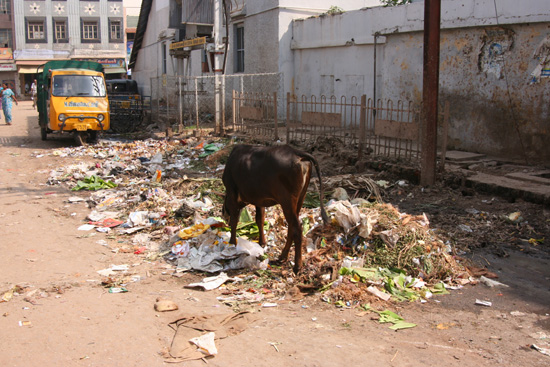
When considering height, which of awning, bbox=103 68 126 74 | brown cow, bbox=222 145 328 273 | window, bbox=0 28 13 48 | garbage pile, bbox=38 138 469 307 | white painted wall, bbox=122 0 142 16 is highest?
white painted wall, bbox=122 0 142 16

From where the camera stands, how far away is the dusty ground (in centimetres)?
400

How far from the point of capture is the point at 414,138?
972 cm

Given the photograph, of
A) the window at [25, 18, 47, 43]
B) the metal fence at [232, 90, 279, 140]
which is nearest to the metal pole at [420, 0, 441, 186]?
the metal fence at [232, 90, 279, 140]

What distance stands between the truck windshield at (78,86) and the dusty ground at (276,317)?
34.0 feet

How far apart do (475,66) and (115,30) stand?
40.0 m

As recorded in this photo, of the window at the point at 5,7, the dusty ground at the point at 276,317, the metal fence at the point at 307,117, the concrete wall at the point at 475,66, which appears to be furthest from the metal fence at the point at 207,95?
the window at the point at 5,7

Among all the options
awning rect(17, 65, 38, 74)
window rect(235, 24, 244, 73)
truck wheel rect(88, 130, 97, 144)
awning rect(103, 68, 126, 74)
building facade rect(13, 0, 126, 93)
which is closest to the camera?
truck wheel rect(88, 130, 97, 144)

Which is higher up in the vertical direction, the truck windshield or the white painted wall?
the white painted wall

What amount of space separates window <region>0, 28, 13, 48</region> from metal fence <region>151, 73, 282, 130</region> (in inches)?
1139

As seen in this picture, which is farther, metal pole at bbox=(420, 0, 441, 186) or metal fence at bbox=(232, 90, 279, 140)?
metal fence at bbox=(232, 90, 279, 140)

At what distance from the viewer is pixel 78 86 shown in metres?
17.0

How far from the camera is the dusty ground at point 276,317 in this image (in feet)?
13.1

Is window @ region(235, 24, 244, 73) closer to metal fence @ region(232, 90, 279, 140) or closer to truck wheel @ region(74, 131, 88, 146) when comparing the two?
metal fence @ region(232, 90, 279, 140)

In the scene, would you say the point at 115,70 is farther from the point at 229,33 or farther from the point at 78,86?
the point at 78,86
